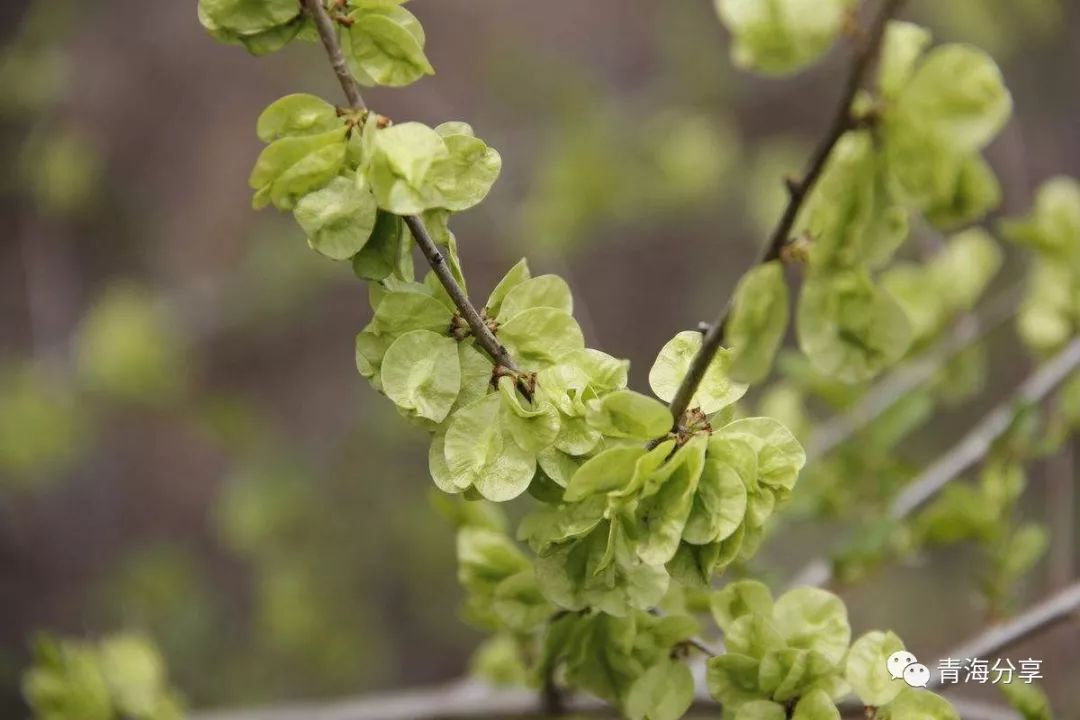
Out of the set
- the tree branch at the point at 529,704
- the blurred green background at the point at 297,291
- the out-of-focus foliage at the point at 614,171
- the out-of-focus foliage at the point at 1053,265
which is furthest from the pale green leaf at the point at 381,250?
the out-of-focus foliage at the point at 614,171

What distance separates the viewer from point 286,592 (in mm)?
1606

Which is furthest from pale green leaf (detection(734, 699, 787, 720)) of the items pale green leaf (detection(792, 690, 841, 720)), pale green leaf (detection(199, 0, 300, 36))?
pale green leaf (detection(199, 0, 300, 36))

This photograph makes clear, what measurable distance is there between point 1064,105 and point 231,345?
2.07m

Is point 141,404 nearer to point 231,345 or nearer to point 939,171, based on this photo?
point 231,345

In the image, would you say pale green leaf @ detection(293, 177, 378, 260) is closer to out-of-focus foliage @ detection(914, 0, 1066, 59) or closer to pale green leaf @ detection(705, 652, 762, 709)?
pale green leaf @ detection(705, 652, 762, 709)

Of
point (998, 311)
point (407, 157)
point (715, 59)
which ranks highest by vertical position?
point (715, 59)

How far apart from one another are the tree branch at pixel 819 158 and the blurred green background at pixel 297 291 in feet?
3.57

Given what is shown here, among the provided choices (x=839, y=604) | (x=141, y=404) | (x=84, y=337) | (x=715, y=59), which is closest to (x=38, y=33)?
(x=84, y=337)

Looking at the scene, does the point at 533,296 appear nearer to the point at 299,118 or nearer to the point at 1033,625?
the point at 299,118

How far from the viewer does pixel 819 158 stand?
34cm

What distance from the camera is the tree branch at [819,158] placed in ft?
1.03

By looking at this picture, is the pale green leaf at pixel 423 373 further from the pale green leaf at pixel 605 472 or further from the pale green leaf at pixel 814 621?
the pale green leaf at pixel 814 621

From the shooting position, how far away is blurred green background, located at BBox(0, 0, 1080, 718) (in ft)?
5.79

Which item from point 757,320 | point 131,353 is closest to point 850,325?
point 757,320
